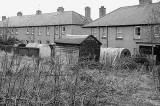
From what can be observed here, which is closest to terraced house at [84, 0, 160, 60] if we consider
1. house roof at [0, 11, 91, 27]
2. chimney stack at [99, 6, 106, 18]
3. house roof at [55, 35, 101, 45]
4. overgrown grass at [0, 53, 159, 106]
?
chimney stack at [99, 6, 106, 18]

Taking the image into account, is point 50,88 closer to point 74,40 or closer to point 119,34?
point 74,40

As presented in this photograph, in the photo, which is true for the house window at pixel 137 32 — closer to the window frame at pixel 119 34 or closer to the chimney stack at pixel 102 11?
the window frame at pixel 119 34

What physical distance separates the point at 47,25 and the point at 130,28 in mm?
18409

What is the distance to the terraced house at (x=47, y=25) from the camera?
131ft

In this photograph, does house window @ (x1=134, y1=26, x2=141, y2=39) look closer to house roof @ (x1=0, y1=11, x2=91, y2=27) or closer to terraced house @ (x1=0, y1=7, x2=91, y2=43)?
terraced house @ (x1=0, y1=7, x2=91, y2=43)

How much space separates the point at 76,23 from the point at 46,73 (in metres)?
34.1

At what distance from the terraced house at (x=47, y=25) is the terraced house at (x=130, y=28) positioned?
5.04 meters

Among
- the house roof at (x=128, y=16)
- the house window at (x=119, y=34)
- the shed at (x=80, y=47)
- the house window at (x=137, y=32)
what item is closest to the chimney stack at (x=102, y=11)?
the house roof at (x=128, y=16)

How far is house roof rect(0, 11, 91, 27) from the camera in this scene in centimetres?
4029

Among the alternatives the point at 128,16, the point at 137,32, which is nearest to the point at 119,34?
the point at 137,32

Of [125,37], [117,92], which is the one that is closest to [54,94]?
[117,92]

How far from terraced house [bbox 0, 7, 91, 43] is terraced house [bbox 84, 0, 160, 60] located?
198 inches

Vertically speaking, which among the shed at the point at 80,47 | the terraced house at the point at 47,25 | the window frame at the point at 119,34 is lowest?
the shed at the point at 80,47

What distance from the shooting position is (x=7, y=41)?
112ft
